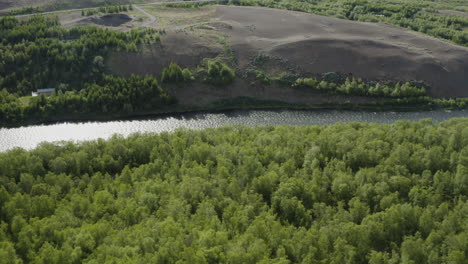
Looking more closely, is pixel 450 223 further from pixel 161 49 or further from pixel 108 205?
pixel 161 49

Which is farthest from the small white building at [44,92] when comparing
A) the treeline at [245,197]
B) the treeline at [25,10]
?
the treeline at [25,10]

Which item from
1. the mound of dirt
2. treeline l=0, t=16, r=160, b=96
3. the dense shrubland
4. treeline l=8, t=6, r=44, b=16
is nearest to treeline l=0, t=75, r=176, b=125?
the dense shrubland

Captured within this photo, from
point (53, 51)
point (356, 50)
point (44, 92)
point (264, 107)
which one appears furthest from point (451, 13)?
point (44, 92)

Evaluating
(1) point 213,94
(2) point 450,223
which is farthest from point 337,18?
(2) point 450,223

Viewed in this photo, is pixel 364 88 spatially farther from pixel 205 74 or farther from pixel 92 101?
pixel 92 101

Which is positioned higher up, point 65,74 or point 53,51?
point 53,51

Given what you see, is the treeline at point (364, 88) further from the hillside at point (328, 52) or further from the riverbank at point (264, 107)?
the hillside at point (328, 52)
